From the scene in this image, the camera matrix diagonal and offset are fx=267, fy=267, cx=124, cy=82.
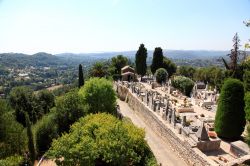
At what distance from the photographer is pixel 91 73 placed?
48531mm

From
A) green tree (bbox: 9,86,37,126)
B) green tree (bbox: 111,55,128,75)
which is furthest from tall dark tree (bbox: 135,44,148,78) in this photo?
green tree (bbox: 9,86,37,126)

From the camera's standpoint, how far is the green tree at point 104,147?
48.8 feet

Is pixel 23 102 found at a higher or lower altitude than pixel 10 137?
lower

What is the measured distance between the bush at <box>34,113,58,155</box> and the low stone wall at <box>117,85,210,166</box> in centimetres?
887

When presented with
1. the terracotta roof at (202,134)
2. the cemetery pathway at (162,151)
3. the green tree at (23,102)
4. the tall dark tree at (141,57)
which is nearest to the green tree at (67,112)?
the cemetery pathway at (162,151)

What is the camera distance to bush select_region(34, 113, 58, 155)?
981 inches

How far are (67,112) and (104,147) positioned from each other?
33.8 ft

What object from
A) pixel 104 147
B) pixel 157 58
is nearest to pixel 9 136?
pixel 104 147

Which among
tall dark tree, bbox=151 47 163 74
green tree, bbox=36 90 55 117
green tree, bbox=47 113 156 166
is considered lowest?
green tree, bbox=36 90 55 117

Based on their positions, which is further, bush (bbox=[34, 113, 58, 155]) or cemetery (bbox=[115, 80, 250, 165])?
bush (bbox=[34, 113, 58, 155])

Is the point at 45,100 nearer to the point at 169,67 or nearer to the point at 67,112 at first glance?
the point at 67,112

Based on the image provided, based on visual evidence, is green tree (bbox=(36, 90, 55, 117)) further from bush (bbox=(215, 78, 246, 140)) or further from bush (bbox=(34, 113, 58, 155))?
bush (bbox=(215, 78, 246, 140))

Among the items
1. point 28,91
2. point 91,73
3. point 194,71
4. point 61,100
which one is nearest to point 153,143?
point 61,100

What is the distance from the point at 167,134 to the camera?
20.4 m
